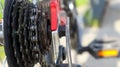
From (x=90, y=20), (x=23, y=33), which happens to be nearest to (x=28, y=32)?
(x=23, y=33)

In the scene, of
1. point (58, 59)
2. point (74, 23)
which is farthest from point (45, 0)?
point (74, 23)

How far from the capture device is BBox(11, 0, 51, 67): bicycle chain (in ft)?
2.85

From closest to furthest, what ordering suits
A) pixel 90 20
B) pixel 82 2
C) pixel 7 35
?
pixel 7 35
pixel 90 20
pixel 82 2

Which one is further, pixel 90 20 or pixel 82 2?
pixel 82 2

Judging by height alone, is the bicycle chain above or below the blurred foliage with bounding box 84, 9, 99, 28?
above

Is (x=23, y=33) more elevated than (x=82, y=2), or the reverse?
(x=23, y=33)

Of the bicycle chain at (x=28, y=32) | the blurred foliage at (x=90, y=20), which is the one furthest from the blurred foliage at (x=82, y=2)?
the bicycle chain at (x=28, y=32)

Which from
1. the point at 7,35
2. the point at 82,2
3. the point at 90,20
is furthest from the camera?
the point at 82,2

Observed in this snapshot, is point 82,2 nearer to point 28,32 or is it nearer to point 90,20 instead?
point 90,20

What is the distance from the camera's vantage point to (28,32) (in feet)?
2.88

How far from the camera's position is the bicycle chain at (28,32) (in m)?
0.87

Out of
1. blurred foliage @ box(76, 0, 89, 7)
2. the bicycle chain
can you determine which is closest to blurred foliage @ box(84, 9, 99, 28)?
blurred foliage @ box(76, 0, 89, 7)

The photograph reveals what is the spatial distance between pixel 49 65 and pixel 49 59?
0.8 inches

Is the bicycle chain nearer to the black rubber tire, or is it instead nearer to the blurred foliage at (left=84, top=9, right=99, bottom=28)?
the black rubber tire
